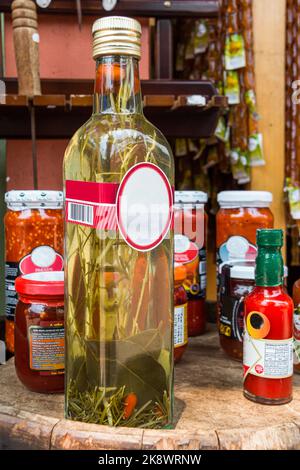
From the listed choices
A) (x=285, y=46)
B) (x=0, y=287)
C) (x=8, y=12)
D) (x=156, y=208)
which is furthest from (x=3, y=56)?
(x=156, y=208)

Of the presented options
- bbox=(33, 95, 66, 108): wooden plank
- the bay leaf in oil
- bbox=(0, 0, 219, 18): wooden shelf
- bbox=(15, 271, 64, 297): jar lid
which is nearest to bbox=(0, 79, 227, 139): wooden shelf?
bbox=(33, 95, 66, 108): wooden plank

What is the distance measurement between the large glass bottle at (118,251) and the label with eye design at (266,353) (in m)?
0.12

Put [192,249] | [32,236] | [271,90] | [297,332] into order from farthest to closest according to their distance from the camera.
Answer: [271,90], [192,249], [32,236], [297,332]

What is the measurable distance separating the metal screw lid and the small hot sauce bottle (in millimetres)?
271

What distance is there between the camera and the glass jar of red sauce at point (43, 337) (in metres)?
0.66

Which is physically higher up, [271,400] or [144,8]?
[144,8]

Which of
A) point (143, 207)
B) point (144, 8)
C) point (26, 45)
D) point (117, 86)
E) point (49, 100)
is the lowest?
point (143, 207)

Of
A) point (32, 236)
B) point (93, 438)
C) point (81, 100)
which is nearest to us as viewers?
point (93, 438)

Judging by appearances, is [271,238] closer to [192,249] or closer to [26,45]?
[192,249]

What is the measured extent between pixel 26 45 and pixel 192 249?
57 centimetres

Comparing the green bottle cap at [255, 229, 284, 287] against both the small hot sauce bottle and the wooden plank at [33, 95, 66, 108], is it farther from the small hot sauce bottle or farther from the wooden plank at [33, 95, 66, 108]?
the wooden plank at [33, 95, 66, 108]

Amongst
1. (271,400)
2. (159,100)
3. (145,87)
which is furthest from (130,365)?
(145,87)

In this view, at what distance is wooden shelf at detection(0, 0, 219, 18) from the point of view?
1.34 meters

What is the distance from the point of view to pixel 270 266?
62 centimetres
